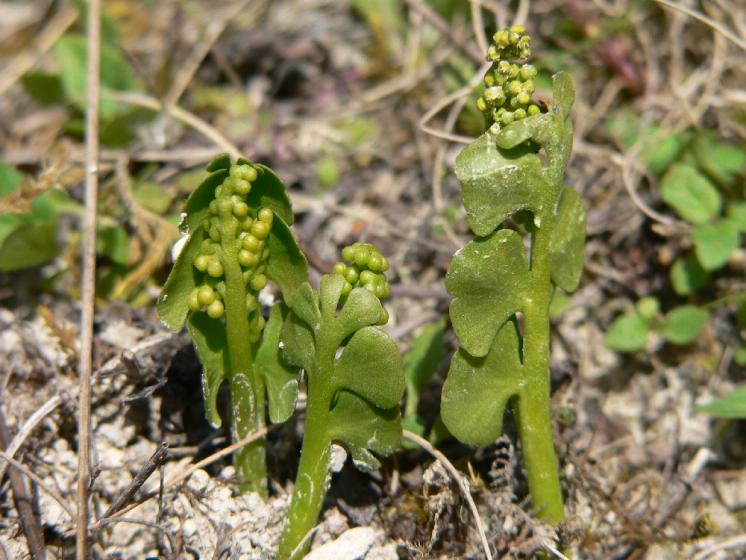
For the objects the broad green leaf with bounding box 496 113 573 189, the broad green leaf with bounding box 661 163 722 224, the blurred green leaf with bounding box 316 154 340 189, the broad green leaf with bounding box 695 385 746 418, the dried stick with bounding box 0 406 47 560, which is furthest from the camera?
the blurred green leaf with bounding box 316 154 340 189

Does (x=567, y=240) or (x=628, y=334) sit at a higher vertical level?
(x=567, y=240)

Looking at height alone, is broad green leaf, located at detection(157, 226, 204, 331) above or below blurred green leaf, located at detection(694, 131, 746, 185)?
above

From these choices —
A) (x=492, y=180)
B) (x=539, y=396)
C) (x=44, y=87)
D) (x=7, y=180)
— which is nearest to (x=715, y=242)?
(x=539, y=396)

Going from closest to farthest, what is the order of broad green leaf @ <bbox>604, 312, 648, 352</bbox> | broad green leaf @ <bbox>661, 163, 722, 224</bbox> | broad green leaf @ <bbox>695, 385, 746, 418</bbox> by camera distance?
broad green leaf @ <bbox>695, 385, 746, 418</bbox> < broad green leaf @ <bbox>604, 312, 648, 352</bbox> < broad green leaf @ <bbox>661, 163, 722, 224</bbox>

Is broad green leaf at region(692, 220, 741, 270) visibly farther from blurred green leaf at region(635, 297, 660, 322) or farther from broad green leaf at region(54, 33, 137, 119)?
broad green leaf at region(54, 33, 137, 119)

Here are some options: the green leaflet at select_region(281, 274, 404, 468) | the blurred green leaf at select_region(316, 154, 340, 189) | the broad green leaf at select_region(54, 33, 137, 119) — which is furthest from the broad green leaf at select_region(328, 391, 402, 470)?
the broad green leaf at select_region(54, 33, 137, 119)

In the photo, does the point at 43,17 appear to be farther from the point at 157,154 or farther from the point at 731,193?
the point at 731,193

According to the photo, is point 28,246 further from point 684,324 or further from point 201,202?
point 684,324
